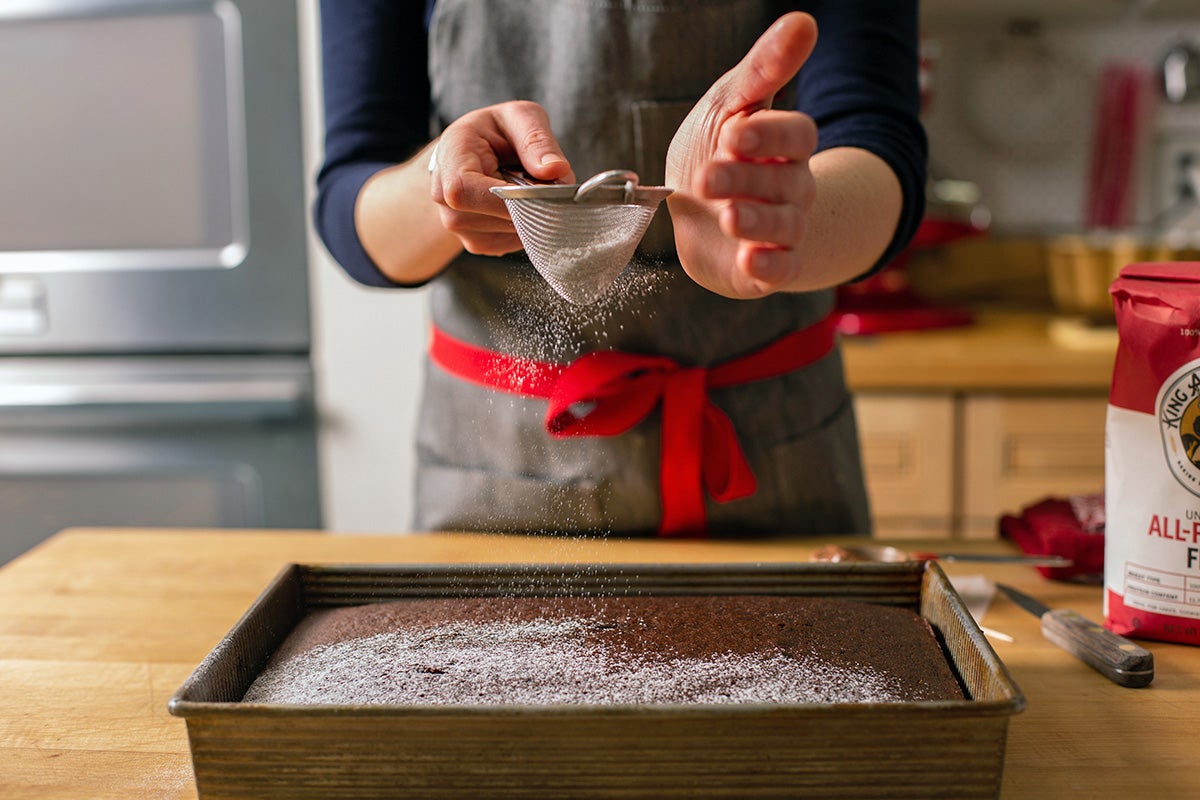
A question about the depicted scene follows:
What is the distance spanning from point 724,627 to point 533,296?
0.32 m

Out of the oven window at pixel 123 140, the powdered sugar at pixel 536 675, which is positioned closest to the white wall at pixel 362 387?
the oven window at pixel 123 140

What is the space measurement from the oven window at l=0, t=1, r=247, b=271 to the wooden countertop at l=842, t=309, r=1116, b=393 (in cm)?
101

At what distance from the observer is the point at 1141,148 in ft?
7.22

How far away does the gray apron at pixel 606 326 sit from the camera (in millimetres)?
930

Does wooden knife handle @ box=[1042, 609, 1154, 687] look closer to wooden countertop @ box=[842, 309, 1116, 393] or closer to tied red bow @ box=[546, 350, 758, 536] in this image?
tied red bow @ box=[546, 350, 758, 536]

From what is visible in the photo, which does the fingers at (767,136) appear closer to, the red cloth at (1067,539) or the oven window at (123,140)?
the red cloth at (1067,539)

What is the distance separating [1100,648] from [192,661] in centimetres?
59

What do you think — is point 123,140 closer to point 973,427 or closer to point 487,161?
point 487,161

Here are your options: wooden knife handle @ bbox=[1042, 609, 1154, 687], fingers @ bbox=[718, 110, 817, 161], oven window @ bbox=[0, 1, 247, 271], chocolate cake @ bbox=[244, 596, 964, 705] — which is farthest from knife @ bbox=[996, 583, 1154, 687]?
oven window @ bbox=[0, 1, 247, 271]

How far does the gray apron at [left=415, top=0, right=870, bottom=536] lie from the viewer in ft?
3.05

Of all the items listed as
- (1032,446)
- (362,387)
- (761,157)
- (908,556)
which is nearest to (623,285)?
(761,157)

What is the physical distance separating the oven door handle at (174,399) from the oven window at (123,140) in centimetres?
19

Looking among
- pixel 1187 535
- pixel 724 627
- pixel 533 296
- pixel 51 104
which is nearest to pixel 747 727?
pixel 724 627

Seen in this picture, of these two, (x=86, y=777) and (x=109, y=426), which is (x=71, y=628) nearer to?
(x=86, y=777)
